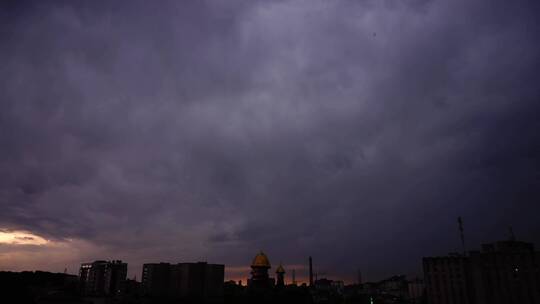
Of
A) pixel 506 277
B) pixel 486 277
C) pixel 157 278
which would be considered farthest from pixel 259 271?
pixel 506 277

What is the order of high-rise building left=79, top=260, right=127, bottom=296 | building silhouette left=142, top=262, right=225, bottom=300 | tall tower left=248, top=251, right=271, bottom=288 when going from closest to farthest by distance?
tall tower left=248, top=251, right=271, bottom=288
building silhouette left=142, top=262, right=225, bottom=300
high-rise building left=79, top=260, right=127, bottom=296

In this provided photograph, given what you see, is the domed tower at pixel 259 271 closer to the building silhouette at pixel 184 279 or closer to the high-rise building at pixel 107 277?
the building silhouette at pixel 184 279

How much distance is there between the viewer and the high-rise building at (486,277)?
97.9m

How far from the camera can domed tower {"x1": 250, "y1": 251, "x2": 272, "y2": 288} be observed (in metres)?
121

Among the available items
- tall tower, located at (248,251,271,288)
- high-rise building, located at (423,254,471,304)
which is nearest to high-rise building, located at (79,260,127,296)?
tall tower, located at (248,251,271,288)

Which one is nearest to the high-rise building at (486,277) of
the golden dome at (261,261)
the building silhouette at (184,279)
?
the golden dome at (261,261)

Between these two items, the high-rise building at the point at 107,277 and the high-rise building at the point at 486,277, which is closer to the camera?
the high-rise building at the point at 486,277

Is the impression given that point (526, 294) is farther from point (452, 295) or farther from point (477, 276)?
point (452, 295)

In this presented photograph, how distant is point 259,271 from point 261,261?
3136 millimetres

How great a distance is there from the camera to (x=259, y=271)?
12175 centimetres

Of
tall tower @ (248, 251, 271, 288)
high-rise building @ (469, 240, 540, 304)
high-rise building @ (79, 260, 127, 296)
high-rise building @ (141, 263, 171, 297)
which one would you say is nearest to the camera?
high-rise building @ (469, 240, 540, 304)

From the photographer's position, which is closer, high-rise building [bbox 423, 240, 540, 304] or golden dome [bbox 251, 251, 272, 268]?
high-rise building [bbox 423, 240, 540, 304]

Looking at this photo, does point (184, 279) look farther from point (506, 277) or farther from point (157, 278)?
point (506, 277)

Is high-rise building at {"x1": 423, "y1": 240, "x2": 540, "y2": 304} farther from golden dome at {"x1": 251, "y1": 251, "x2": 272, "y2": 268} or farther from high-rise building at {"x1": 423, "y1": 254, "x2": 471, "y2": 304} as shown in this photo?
golden dome at {"x1": 251, "y1": 251, "x2": 272, "y2": 268}
